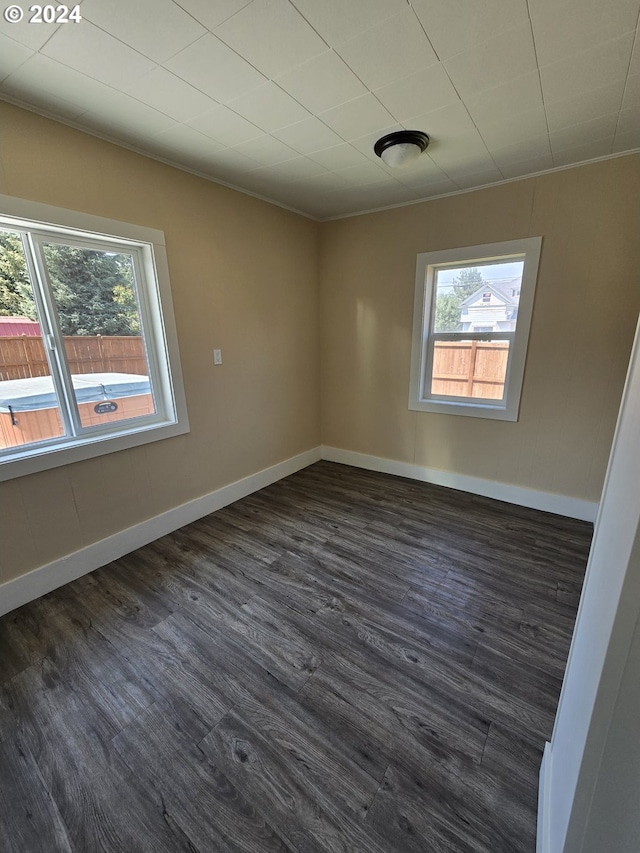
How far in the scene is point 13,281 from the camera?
71.5 inches

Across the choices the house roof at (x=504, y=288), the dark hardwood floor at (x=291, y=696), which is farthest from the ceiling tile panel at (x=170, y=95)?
the dark hardwood floor at (x=291, y=696)

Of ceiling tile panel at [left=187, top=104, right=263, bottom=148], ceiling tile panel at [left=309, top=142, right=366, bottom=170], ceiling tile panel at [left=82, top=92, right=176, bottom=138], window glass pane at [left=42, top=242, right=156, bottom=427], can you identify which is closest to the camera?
ceiling tile panel at [left=82, top=92, right=176, bottom=138]

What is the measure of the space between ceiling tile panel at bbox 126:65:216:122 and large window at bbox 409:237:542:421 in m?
2.03

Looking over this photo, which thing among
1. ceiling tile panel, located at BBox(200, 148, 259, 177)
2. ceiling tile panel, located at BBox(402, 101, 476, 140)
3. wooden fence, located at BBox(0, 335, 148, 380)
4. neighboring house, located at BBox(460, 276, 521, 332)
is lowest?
wooden fence, located at BBox(0, 335, 148, 380)

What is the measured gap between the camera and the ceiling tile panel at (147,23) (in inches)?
46.8

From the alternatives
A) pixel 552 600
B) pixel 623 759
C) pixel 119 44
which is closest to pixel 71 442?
pixel 119 44

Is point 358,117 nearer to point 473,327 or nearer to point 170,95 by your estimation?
point 170,95

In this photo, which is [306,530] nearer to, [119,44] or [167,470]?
[167,470]

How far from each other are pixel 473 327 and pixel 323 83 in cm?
204

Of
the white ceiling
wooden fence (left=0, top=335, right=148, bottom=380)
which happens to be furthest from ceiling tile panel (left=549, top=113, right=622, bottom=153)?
wooden fence (left=0, top=335, right=148, bottom=380)

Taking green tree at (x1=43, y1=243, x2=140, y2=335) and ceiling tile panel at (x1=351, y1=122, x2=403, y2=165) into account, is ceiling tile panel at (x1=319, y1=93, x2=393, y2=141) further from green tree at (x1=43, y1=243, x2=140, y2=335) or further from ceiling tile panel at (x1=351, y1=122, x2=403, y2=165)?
green tree at (x1=43, y1=243, x2=140, y2=335)

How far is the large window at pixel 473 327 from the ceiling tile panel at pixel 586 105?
0.79m

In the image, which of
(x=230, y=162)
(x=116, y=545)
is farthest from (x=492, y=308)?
(x=116, y=545)

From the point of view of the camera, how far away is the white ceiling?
1.25 m
